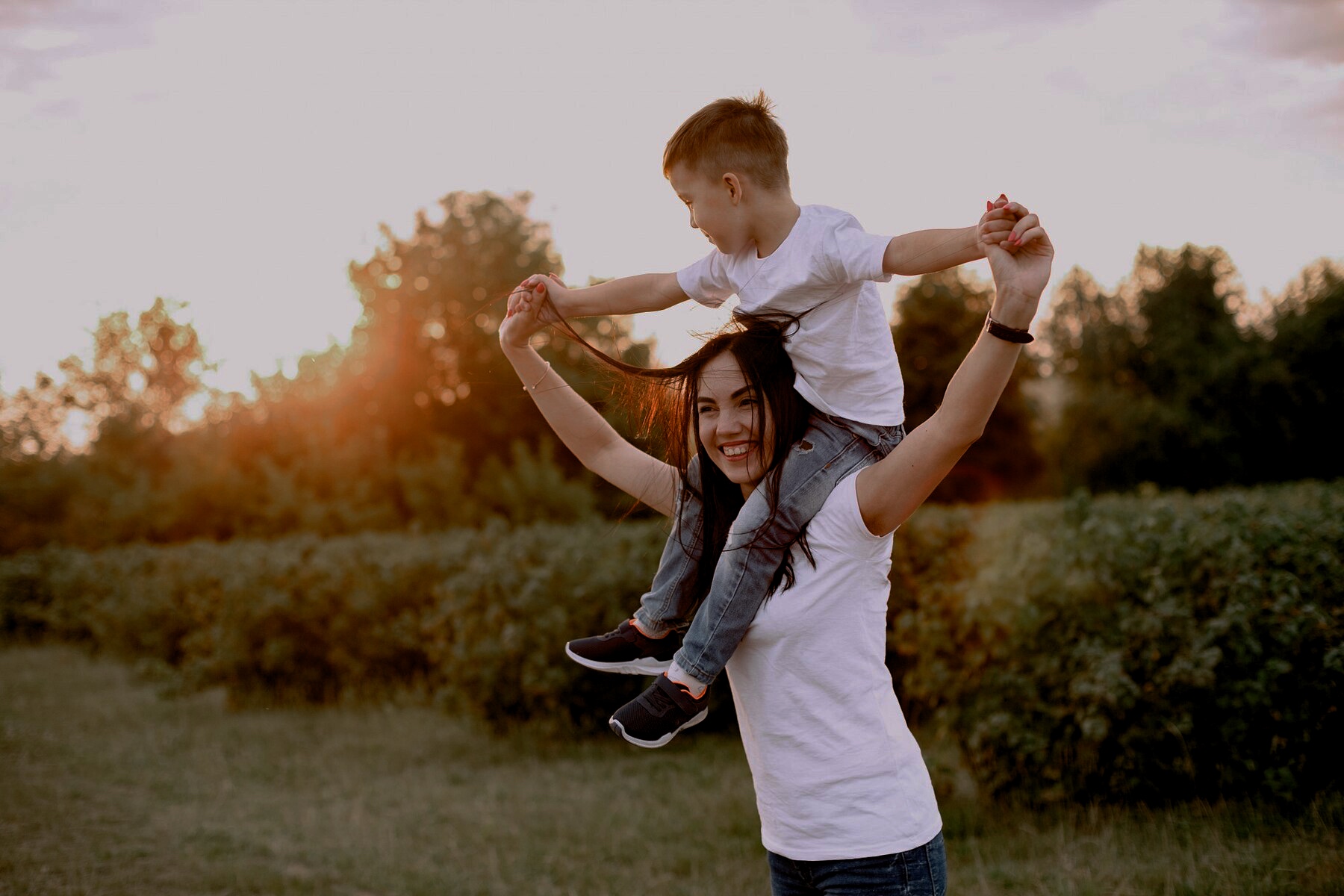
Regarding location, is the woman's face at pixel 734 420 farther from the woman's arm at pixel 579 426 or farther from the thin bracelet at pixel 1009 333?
the thin bracelet at pixel 1009 333

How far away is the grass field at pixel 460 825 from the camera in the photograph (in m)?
4.51

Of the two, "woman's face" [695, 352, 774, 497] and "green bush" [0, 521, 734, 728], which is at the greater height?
"woman's face" [695, 352, 774, 497]

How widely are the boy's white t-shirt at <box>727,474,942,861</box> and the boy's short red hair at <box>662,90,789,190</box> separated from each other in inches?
32.7

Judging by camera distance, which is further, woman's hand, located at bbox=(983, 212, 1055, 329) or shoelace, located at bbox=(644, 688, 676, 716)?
shoelace, located at bbox=(644, 688, 676, 716)

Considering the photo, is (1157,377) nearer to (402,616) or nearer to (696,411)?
(402,616)

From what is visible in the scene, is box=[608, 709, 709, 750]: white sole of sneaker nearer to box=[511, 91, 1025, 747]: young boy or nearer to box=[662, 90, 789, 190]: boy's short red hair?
box=[511, 91, 1025, 747]: young boy

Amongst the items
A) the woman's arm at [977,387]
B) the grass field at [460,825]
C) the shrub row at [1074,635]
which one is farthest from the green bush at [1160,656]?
the woman's arm at [977,387]

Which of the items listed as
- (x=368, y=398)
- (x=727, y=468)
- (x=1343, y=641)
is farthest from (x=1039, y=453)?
(x=727, y=468)

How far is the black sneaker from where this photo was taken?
6.50ft

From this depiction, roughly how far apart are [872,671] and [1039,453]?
2951 cm

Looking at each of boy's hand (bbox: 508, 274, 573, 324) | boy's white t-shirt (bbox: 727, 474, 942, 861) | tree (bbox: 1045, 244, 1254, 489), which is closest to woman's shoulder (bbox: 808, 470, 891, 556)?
boy's white t-shirt (bbox: 727, 474, 942, 861)

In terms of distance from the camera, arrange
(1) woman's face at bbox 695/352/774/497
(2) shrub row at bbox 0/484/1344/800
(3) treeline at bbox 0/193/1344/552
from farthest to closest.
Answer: (3) treeline at bbox 0/193/1344/552, (2) shrub row at bbox 0/484/1344/800, (1) woman's face at bbox 695/352/774/497

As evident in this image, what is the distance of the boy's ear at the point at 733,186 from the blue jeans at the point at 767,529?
0.56 m

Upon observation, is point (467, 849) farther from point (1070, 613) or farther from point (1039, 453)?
point (1039, 453)
